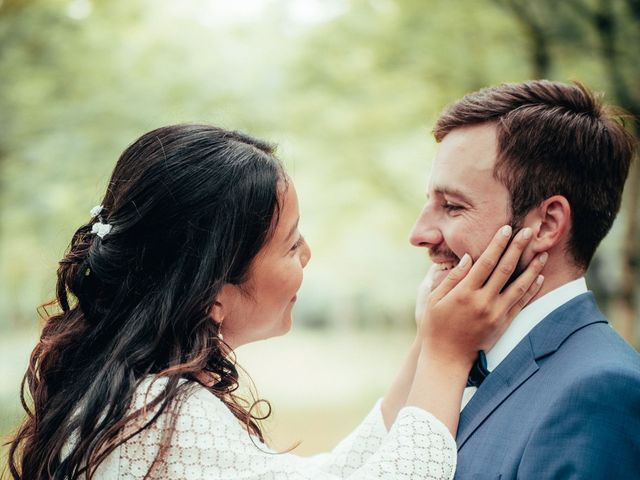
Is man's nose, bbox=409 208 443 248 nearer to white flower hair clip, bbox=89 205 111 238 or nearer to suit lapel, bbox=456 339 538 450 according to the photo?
suit lapel, bbox=456 339 538 450

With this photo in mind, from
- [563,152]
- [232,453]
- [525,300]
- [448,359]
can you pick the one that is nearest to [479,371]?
[448,359]

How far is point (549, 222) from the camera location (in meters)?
2.69

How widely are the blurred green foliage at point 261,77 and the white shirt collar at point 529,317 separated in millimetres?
6469

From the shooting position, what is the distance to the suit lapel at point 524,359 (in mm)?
2465

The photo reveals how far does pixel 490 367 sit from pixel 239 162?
116 centimetres

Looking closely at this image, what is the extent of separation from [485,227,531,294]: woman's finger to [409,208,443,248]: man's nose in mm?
341

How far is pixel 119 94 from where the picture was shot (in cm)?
977

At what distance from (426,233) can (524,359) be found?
64 cm

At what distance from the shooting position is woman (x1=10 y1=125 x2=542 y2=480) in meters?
2.27

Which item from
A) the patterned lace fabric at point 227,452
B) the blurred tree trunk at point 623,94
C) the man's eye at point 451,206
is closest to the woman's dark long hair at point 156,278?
the patterned lace fabric at point 227,452

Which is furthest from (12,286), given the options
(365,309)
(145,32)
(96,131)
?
(365,309)

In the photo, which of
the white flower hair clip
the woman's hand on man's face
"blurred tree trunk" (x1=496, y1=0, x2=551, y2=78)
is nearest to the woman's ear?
the white flower hair clip

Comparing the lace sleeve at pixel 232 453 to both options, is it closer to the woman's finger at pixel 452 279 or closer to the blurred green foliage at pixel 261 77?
the woman's finger at pixel 452 279

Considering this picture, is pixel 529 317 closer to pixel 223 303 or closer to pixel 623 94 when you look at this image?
pixel 223 303
